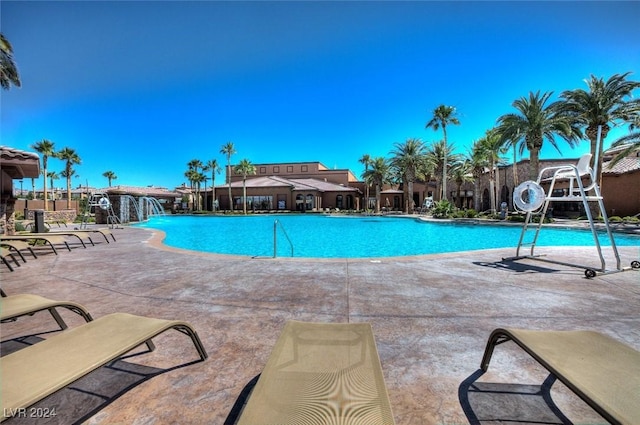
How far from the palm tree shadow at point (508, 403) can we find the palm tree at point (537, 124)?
22905 millimetres

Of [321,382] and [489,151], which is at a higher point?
[489,151]

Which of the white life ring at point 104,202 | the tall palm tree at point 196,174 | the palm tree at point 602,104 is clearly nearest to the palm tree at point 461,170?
the palm tree at point 602,104

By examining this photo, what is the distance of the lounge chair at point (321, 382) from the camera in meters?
1.44

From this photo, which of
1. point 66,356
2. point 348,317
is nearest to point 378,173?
point 348,317

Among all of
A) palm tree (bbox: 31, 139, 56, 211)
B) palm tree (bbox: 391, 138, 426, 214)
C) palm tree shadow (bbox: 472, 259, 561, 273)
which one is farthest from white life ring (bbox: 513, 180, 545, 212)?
palm tree (bbox: 31, 139, 56, 211)

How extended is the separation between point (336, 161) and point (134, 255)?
60083 millimetres

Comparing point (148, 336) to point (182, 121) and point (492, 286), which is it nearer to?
point (492, 286)

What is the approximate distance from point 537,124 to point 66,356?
26.2 m

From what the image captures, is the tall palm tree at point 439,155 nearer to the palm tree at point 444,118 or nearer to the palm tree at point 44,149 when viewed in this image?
the palm tree at point 444,118

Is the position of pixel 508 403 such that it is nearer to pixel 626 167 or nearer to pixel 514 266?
pixel 514 266

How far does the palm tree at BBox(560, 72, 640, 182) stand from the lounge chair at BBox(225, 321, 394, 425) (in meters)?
23.8

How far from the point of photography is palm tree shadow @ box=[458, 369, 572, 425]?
1.95 m

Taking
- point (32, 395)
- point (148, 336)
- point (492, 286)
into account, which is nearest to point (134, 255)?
point (148, 336)

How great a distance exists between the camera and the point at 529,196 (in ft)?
22.2
